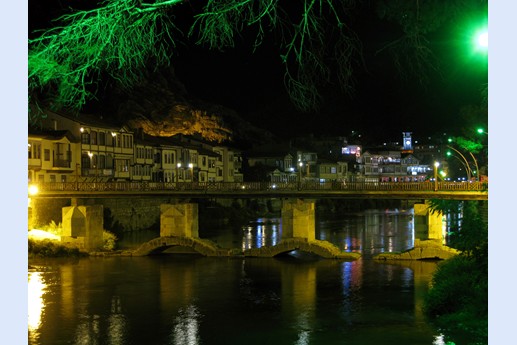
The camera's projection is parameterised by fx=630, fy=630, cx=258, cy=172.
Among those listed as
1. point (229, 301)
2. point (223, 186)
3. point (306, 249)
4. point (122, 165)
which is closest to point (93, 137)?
point (122, 165)

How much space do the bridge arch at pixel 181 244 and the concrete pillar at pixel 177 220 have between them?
2.88 ft

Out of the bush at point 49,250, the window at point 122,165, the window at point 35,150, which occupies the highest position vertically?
the window at point 35,150

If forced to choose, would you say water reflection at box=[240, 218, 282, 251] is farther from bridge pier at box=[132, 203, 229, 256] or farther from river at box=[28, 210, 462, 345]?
river at box=[28, 210, 462, 345]

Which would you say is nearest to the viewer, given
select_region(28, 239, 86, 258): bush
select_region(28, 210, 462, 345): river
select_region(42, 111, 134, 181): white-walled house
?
select_region(28, 210, 462, 345): river

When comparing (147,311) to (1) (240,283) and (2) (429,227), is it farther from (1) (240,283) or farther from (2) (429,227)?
(2) (429,227)

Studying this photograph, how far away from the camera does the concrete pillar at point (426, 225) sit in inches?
1759

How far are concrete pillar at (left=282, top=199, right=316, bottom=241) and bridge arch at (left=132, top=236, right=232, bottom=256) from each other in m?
4.92

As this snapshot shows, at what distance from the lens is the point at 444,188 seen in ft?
150

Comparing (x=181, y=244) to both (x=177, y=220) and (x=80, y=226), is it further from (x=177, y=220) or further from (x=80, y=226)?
(x=80, y=226)

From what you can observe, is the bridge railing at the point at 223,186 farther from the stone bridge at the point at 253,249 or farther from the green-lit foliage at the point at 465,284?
the green-lit foliage at the point at 465,284

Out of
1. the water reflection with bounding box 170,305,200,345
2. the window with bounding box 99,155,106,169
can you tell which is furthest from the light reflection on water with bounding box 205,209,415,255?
the water reflection with bounding box 170,305,200,345

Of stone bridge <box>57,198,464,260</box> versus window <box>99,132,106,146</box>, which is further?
window <box>99,132,106,146</box>

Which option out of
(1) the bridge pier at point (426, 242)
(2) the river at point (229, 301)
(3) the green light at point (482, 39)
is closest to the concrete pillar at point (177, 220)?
(2) the river at point (229, 301)

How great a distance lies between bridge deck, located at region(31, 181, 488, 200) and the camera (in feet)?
154
